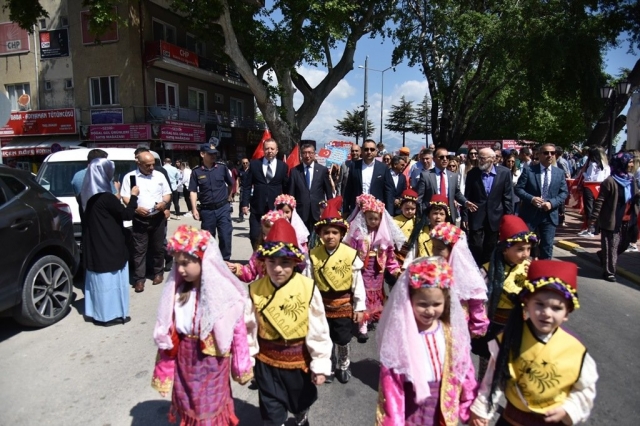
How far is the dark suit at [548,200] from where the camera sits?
626cm

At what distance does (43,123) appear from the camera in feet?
79.6

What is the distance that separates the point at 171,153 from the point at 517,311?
24210 millimetres

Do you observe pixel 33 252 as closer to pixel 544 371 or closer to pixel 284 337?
pixel 284 337

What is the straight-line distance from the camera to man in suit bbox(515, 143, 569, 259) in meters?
6.25

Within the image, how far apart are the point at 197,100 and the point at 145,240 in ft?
72.2

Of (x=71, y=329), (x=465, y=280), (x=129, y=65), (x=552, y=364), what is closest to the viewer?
(x=552, y=364)

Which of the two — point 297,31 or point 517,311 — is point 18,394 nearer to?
point 517,311

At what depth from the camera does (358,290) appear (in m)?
3.91

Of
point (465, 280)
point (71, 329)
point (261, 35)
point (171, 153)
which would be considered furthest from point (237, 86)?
point (465, 280)

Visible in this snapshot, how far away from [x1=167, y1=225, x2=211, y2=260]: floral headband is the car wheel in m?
3.20

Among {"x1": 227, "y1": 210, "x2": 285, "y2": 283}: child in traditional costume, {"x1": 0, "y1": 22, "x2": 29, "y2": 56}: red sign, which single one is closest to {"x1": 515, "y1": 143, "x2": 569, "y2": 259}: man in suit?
{"x1": 227, "y1": 210, "x2": 285, "y2": 283}: child in traditional costume

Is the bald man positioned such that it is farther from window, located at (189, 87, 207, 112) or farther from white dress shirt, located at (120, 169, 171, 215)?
window, located at (189, 87, 207, 112)

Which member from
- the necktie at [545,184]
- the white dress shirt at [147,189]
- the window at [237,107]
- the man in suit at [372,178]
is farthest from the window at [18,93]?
the necktie at [545,184]

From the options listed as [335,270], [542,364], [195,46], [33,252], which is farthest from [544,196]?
[195,46]
